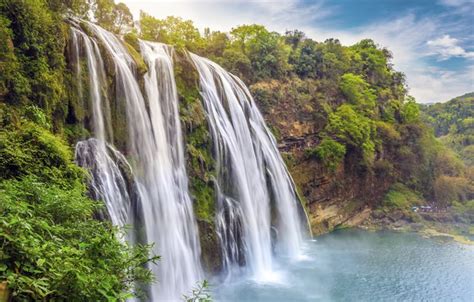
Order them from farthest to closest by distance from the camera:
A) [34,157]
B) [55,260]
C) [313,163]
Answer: [313,163]
[34,157]
[55,260]

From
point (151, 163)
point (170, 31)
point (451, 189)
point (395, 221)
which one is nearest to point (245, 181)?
point (151, 163)

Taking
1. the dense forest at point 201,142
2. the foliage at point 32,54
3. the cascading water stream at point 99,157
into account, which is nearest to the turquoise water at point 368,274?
the dense forest at point 201,142

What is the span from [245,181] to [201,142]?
8.09 feet

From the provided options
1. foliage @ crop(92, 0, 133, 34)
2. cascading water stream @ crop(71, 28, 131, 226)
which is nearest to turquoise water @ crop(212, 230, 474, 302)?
cascading water stream @ crop(71, 28, 131, 226)

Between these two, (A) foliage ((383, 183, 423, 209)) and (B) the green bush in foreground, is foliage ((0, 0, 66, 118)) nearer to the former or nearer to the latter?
(B) the green bush in foreground

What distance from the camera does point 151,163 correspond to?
403 inches

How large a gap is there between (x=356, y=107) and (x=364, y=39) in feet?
33.1

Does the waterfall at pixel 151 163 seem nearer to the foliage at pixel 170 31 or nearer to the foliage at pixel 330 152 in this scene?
the foliage at pixel 170 31

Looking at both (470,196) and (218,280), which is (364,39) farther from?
(218,280)

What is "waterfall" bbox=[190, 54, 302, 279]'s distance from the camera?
508 inches

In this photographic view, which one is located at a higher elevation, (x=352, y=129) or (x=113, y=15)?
(x=113, y=15)

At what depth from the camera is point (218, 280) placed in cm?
1169

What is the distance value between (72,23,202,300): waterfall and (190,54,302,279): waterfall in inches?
71.7

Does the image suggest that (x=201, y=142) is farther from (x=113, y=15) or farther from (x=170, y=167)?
(x=113, y=15)
